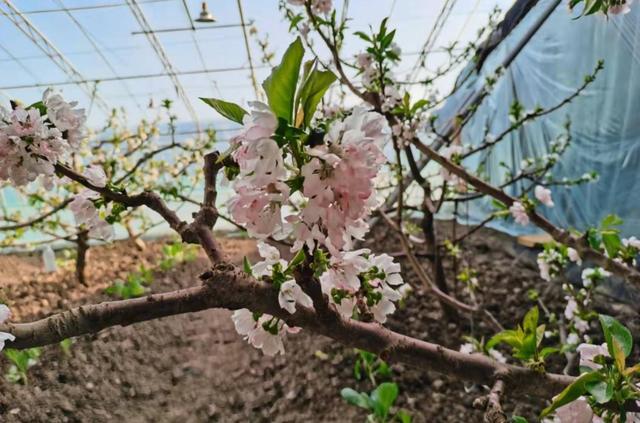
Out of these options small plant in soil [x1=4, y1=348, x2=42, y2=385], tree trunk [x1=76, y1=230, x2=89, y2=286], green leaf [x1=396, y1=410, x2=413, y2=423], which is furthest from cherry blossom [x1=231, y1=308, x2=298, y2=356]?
tree trunk [x1=76, y1=230, x2=89, y2=286]

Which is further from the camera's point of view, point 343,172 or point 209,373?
point 209,373

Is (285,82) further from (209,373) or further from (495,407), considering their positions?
(209,373)

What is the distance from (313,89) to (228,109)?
0.27ft

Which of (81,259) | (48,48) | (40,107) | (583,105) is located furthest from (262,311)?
(48,48)

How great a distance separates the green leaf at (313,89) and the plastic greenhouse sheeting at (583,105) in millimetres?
1755

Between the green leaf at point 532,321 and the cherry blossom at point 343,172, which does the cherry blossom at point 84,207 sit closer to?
the cherry blossom at point 343,172

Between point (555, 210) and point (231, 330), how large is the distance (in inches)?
83.8

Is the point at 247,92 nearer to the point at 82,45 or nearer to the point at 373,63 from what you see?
the point at 82,45

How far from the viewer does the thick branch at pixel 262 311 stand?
1.49 feet

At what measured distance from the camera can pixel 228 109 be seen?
0.42 m

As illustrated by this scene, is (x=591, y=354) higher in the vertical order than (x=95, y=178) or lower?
lower

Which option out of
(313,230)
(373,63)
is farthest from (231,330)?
(313,230)

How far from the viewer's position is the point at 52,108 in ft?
2.10

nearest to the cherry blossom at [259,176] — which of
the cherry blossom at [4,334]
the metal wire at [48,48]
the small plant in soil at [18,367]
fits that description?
the cherry blossom at [4,334]
